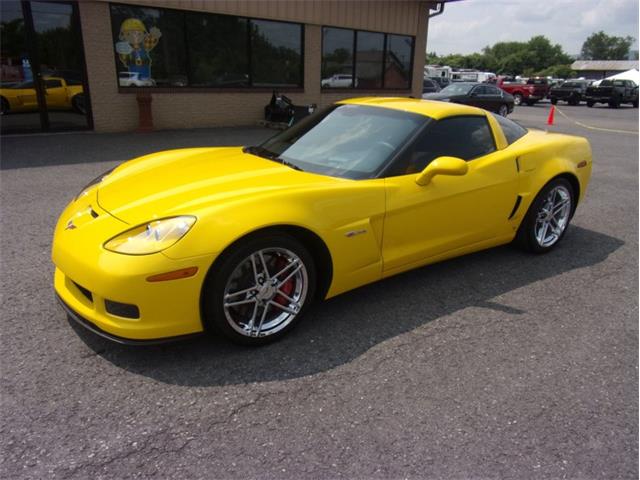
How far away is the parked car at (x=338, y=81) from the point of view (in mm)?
14523

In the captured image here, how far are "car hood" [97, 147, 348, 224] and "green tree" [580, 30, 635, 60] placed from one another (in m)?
177

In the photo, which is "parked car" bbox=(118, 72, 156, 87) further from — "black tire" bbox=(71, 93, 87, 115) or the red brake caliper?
the red brake caliper

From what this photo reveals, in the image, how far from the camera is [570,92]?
31406mm

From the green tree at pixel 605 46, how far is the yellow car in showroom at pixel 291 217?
578 feet

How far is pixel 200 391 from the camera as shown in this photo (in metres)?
2.43

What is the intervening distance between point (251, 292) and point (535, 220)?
9.05ft

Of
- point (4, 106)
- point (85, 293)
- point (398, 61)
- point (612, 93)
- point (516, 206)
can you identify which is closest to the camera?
point (85, 293)

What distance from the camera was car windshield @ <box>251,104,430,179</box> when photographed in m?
3.24

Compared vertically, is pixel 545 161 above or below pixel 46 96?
below

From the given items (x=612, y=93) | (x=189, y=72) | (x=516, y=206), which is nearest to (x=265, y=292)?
(x=516, y=206)

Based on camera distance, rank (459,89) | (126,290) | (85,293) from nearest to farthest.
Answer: (126,290) < (85,293) < (459,89)

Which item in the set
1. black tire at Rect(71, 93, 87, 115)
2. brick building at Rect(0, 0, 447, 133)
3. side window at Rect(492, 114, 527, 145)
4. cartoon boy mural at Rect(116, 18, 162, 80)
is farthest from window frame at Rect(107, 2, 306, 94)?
side window at Rect(492, 114, 527, 145)

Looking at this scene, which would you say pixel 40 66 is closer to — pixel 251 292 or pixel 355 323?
pixel 251 292

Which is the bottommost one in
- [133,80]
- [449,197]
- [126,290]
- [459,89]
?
[126,290]
